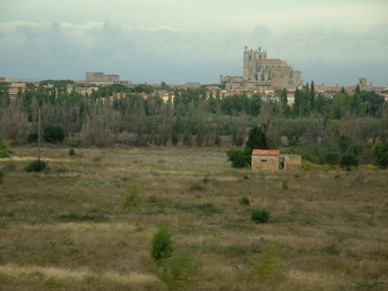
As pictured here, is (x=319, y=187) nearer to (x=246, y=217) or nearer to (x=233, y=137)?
(x=246, y=217)

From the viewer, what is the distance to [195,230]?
16875 mm

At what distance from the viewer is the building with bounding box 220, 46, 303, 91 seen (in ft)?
452

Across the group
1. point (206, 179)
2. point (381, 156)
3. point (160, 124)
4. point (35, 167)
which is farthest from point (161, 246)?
point (160, 124)

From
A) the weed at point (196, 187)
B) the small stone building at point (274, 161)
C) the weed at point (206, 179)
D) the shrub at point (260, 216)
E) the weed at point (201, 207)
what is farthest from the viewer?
the small stone building at point (274, 161)

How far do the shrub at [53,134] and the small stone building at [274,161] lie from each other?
868 inches

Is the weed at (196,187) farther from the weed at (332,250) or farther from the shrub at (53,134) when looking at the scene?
the shrub at (53,134)

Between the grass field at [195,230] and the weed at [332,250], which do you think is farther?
the weed at [332,250]

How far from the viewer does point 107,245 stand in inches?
574

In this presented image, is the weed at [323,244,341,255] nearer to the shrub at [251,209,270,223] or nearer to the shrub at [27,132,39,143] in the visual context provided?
the shrub at [251,209,270,223]

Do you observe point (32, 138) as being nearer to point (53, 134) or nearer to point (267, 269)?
point (53, 134)

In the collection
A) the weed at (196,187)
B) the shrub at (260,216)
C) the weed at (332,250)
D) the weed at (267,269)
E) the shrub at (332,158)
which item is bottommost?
the shrub at (332,158)

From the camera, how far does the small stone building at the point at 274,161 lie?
3672 centimetres

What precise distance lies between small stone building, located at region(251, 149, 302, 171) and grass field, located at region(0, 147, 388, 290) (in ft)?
12.2

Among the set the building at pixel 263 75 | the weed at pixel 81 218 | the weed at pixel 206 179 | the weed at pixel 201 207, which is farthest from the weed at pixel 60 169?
the building at pixel 263 75
